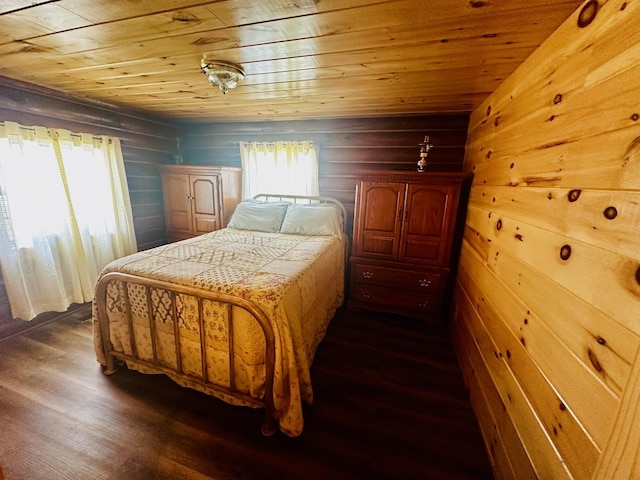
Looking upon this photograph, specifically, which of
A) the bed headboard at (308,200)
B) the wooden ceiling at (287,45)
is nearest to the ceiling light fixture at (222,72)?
the wooden ceiling at (287,45)

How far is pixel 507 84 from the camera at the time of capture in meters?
1.59

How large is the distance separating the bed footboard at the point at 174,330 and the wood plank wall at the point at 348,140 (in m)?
1.99

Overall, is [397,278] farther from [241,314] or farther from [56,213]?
[56,213]

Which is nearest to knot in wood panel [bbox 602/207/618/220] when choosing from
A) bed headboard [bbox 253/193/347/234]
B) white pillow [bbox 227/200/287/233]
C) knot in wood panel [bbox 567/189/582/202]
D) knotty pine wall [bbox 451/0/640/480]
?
knotty pine wall [bbox 451/0/640/480]

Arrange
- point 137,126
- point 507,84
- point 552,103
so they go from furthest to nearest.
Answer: point 137,126 → point 507,84 → point 552,103

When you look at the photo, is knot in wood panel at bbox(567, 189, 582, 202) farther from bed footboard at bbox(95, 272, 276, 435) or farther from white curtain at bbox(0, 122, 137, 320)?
white curtain at bbox(0, 122, 137, 320)

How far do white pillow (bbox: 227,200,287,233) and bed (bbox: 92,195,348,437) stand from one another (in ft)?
2.73

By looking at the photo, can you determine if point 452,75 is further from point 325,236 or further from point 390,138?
point 325,236

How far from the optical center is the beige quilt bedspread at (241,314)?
132cm

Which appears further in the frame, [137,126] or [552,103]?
[137,126]

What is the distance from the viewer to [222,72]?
1.56m

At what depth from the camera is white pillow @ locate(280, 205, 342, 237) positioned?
2619 millimetres

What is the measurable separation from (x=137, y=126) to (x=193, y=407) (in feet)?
9.99

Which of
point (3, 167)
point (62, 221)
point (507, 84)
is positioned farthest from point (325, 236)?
point (3, 167)
